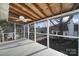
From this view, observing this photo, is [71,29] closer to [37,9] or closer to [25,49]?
[37,9]

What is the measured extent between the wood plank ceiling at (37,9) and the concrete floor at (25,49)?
343 millimetres

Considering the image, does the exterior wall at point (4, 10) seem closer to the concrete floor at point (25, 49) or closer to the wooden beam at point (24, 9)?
the wooden beam at point (24, 9)

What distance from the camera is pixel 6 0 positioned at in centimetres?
226

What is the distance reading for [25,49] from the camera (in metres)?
2.37

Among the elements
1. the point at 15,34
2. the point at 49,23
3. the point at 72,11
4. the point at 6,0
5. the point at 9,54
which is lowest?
the point at 9,54

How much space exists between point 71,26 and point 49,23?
0.31m

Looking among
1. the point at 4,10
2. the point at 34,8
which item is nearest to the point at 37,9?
the point at 34,8

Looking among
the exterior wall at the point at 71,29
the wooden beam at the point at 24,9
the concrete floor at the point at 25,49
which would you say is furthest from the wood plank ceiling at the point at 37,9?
the concrete floor at the point at 25,49

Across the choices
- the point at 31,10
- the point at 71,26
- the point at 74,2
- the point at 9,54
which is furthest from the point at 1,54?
the point at 74,2

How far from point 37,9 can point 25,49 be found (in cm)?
59

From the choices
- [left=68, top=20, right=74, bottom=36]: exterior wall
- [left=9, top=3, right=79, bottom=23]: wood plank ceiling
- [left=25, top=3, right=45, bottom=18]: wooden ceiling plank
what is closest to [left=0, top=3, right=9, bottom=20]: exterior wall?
[left=9, top=3, right=79, bottom=23]: wood plank ceiling

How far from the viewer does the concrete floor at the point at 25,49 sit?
2.32 metres

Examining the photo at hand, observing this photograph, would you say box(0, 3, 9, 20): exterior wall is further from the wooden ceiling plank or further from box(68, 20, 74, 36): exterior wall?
box(68, 20, 74, 36): exterior wall

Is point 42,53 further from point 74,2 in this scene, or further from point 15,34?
point 74,2
